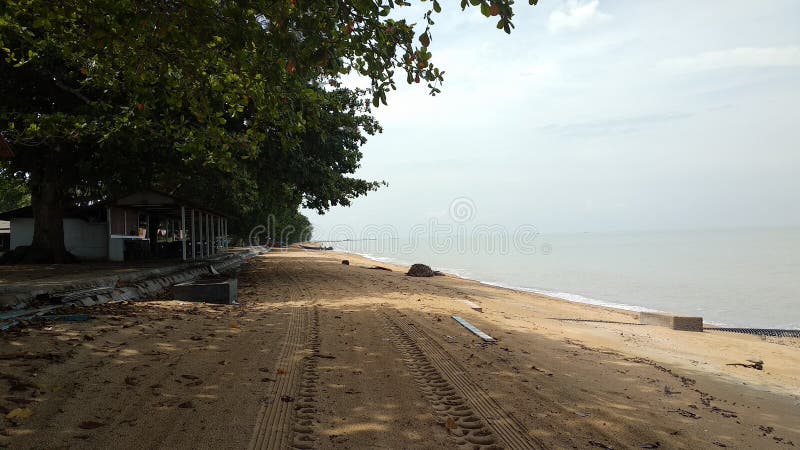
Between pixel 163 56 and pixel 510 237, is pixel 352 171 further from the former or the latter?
pixel 510 237

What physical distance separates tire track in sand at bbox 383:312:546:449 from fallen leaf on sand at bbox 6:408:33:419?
273 cm

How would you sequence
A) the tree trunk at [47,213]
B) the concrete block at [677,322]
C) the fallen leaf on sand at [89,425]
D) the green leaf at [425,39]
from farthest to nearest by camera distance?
the tree trunk at [47,213] → the concrete block at [677,322] → the green leaf at [425,39] → the fallen leaf on sand at [89,425]

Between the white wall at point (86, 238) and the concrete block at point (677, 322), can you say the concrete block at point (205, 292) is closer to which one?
the concrete block at point (677, 322)

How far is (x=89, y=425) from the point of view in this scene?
323cm

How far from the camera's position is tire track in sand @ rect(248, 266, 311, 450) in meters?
3.23

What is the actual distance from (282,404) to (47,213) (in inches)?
694

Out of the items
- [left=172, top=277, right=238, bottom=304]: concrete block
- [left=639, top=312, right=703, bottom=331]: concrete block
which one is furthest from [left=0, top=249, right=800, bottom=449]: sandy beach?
[left=639, top=312, right=703, bottom=331]: concrete block

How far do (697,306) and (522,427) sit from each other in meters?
17.2

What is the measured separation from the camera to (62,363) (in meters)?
4.44

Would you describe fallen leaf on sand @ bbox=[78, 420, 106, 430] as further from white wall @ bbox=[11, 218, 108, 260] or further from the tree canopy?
white wall @ bbox=[11, 218, 108, 260]

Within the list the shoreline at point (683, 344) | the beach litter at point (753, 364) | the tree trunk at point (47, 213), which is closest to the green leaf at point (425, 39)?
the shoreline at point (683, 344)

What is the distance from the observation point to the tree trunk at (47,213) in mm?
17172

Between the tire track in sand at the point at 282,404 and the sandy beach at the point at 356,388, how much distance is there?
0.05ft

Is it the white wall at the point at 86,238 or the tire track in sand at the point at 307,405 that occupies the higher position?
the white wall at the point at 86,238
